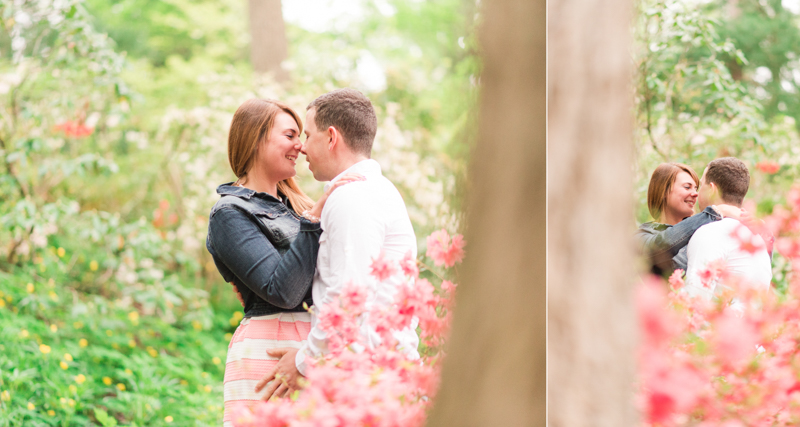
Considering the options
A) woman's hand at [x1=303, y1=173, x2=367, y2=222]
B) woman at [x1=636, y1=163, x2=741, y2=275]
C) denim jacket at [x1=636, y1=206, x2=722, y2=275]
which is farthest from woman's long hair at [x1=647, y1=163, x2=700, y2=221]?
woman's hand at [x1=303, y1=173, x2=367, y2=222]

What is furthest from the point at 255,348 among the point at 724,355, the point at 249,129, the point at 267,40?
the point at 267,40

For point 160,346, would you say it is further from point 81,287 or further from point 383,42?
point 383,42

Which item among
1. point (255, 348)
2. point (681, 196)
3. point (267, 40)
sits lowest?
point (255, 348)

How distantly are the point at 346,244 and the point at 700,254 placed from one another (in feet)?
5.88

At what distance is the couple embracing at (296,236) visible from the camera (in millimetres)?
1835

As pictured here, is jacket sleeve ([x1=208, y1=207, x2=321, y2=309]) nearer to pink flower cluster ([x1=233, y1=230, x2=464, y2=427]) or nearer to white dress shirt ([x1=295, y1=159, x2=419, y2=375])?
white dress shirt ([x1=295, y1=159, x2=419, y2=375])

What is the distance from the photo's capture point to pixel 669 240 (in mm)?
2850

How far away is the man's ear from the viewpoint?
201 cm

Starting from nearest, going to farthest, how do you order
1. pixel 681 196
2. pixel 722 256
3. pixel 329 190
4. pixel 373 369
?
pixel 373 369 < pixel 329 190 < pixel 722 256 < pixel 681 196

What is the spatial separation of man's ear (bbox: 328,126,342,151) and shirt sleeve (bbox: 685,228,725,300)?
5.58 feet

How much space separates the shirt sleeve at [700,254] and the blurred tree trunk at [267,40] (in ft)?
22.1

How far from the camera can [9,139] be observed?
5.36 meters

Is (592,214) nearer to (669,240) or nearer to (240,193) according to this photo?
(240,193)

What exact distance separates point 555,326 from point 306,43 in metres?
10.9
